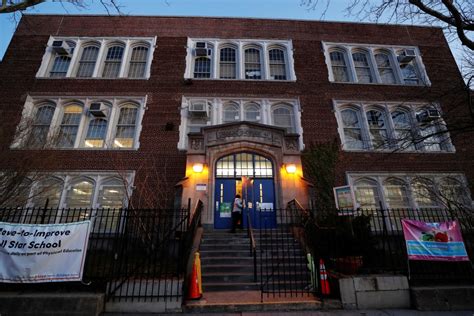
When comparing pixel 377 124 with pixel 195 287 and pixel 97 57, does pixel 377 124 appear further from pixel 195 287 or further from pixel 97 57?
pixel 97 57

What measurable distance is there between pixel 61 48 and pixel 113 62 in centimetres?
305

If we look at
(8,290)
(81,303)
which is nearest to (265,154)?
(81,303)

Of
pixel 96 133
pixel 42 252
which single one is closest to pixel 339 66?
pixel 96 133

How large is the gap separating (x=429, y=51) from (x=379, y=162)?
992cm

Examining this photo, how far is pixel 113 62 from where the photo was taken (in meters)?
16.4

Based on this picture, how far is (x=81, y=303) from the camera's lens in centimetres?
562

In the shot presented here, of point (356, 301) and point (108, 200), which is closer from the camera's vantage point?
point (356, 301)

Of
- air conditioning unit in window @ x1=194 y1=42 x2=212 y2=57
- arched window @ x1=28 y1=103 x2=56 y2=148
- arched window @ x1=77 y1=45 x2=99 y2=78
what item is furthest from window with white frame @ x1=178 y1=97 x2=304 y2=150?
arched window @ x1=28 y1=103 x2=56 y2=148

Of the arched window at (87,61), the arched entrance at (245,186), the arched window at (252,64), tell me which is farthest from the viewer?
the arched window at (252,64)

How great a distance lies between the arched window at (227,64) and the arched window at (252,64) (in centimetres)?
82

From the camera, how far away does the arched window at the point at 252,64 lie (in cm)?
1627

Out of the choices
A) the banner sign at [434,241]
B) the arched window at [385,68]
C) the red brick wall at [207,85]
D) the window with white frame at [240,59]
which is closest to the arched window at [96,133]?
the red brick wall at [207,85]

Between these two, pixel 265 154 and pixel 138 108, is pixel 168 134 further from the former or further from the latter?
pixel 265 154

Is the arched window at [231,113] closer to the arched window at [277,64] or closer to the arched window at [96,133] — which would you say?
the arched window at [277,64]
